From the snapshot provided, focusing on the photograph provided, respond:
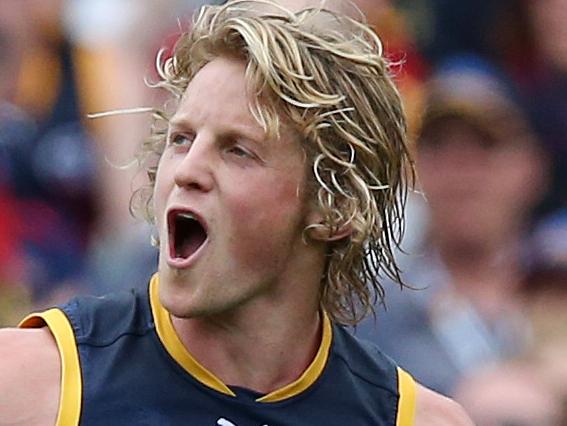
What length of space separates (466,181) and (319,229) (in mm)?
2358

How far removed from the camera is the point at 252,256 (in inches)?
115

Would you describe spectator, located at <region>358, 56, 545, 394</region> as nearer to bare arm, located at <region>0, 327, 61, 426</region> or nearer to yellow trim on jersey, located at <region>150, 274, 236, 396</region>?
yellow trim on jersey, located at <region>150, 274, 236, 396</region>

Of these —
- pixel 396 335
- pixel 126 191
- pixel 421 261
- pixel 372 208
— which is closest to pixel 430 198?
pixel 421 261

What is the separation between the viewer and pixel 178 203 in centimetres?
284

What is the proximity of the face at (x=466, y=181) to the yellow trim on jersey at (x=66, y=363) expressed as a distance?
8.08ft

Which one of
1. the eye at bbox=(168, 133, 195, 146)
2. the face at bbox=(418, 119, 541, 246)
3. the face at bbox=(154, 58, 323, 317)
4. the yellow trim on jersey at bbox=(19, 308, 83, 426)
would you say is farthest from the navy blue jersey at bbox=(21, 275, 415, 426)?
the face at bbox=(418, 119, 541, 246)

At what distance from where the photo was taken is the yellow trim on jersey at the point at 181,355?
9.69 ft

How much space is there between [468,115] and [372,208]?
2.33 meters

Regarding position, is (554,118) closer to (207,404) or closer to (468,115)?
(468,115)

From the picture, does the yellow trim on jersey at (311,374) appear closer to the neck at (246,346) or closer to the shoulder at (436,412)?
the neck at (246,346)

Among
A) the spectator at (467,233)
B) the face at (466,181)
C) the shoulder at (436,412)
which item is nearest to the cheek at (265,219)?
the shoulder at (436,412)

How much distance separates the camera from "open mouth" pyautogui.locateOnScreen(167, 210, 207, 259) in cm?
286

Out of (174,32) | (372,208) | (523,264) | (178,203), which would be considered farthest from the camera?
(174,32)

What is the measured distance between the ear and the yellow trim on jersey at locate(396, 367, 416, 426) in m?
0.34
